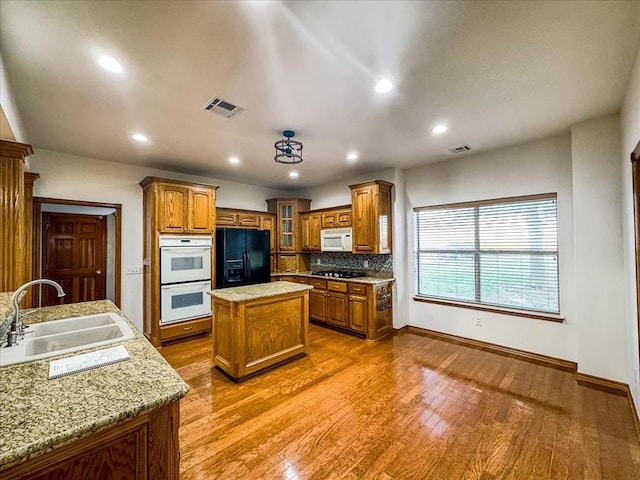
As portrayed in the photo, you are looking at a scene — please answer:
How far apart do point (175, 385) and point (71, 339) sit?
131 centimetres

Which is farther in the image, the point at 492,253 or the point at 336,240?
the point at 336,240

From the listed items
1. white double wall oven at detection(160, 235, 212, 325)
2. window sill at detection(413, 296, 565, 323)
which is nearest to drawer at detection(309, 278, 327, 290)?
window sill at detection(413, 296, 565, 323)

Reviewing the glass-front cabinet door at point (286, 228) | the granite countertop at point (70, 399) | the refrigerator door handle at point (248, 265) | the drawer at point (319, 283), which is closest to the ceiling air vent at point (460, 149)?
the drawer at point (319, 283)

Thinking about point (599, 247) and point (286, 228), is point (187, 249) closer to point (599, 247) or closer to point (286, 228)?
point (286, 228)

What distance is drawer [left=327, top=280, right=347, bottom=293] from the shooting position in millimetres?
4516

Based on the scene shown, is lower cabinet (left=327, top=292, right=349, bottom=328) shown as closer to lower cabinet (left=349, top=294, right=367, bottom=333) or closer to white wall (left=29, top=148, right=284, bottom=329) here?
lower cabinet (left=349, top=294, right=367, bottom=333)

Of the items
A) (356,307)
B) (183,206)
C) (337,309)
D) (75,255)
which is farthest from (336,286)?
(75,255)

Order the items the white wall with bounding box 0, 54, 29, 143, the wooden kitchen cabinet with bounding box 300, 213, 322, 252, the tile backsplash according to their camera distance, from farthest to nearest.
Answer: the wooden kitchen cabinet with bounding box 300, 213, 322, 252 → the tile backsplash → the white wall with bounding box 0, 54, 29, 143

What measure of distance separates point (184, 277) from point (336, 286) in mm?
2344

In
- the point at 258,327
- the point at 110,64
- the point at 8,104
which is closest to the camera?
the point at 110,64

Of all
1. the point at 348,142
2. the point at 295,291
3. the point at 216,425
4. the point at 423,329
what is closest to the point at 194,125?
the point at 348,142

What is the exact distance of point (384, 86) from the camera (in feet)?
7.07

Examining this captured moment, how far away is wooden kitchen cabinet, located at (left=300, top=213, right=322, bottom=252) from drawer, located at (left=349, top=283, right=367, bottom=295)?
4.13 ft

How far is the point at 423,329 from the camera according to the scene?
4.40m
